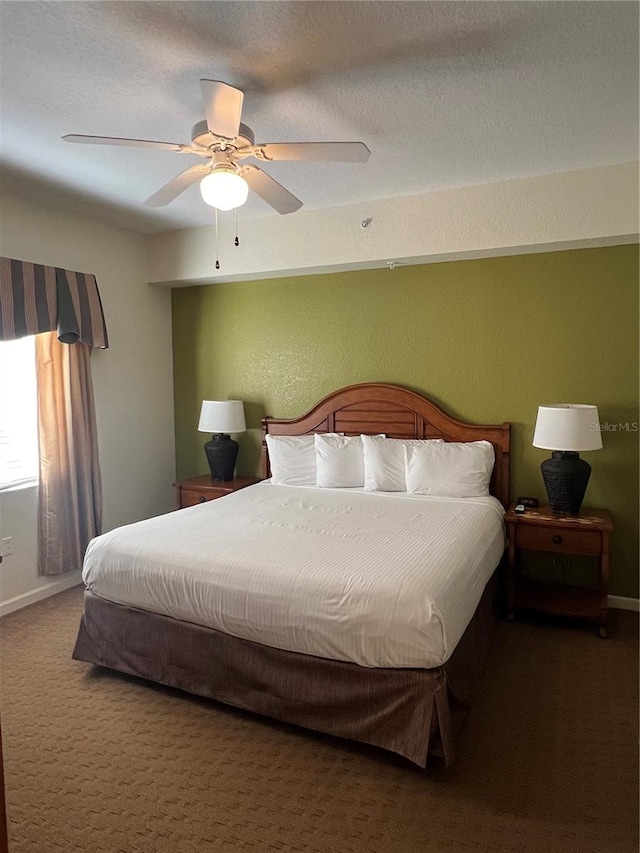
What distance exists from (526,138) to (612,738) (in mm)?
2748

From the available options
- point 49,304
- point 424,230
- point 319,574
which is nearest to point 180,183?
point 49,304

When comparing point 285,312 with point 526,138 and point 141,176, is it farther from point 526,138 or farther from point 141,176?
point 526,138

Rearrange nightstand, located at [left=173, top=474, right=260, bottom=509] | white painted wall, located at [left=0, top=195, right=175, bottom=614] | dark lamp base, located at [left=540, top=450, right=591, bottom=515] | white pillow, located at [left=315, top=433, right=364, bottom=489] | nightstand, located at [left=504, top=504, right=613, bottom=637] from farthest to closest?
1. nightstand, located at [left=173, top=474, right=260, bottom=509]
2. white pillow, located at [left=315, top=433, right=364, bottom=489]
3. white painted wall, located at [left=0, top=195, right=175, bottom=614]
4. dark lamp base, located at [left=540, top=450, right=591, bottom=515]
5. nightstand, located at [left=504, top=504, right=613, bottom=637]

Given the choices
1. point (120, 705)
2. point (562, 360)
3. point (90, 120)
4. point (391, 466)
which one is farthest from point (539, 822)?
point (90, 120)

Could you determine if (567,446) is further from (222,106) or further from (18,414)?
(18,414)

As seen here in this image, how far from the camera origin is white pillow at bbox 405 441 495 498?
3.61 metres

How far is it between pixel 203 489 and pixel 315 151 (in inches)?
109

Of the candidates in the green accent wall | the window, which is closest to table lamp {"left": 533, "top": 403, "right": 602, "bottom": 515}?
the green accent wall

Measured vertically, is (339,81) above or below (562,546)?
above

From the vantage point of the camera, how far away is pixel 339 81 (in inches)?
88.1

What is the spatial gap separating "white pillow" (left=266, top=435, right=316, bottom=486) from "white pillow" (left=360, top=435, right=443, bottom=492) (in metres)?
0.45

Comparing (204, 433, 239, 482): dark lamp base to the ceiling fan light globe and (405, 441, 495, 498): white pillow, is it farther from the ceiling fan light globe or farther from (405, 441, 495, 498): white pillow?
the ceiling fan light globe

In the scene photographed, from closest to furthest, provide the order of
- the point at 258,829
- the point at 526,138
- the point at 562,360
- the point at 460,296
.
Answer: the point at 258,829, the point at 526,138, the point at 562,360, the point at 460,296

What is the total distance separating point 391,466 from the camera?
3822 millimetres
